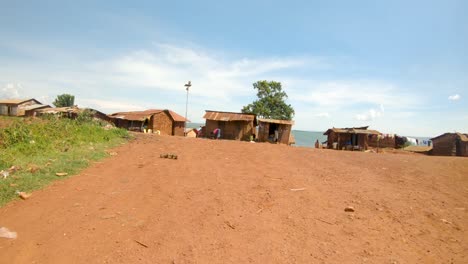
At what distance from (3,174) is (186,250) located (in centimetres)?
584

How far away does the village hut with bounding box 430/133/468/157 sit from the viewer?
25609mm

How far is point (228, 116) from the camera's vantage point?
2497 cm

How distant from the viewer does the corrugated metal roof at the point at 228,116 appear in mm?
24203

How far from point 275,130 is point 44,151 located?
1868 cm

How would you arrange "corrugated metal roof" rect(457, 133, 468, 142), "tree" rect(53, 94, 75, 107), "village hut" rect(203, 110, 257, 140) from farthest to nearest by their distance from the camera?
1. "tree" rect(53, 94, 75, 107)
2. "corrugated metal roof" rect(457, 133, 468, 142)
3. "village hut" rect(203, 110, 257, 140)

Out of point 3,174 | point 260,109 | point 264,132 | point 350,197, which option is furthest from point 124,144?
point 260,109

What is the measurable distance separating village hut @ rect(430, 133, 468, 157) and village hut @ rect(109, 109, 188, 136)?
28.3 metres

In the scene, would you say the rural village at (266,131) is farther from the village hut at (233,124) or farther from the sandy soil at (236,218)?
the sandy soil at (236,218)

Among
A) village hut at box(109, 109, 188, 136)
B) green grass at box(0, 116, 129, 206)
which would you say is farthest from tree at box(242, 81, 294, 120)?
green grass at box(0, 116, 129, 206)

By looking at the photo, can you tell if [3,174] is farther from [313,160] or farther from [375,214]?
[313,160]

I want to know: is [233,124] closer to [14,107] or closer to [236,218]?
[236,218]

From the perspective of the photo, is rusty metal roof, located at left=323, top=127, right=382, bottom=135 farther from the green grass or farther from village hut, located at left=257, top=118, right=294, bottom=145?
the green grass

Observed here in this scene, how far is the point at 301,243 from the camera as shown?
14.2 ft

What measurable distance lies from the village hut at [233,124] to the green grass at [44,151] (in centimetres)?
1163
